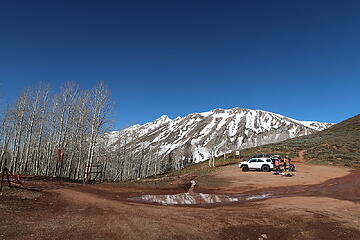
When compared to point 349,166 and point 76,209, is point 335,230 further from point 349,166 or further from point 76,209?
point 349,166

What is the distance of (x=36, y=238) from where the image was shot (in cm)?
639

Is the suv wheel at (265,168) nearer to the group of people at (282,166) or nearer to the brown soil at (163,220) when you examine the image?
the group of people at (282,166)

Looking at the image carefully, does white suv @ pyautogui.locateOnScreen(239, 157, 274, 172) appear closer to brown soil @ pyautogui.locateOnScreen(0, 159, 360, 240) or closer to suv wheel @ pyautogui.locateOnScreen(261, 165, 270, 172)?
suv wheel @ pyautogui.locateOnScreen(261, 165, 270, 172)

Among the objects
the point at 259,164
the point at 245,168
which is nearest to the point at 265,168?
the point at 259,164

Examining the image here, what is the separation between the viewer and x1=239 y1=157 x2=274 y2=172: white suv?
28.6m

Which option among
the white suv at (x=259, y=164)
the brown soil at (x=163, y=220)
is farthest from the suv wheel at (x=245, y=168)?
the brown soil at (x=163, y=220)

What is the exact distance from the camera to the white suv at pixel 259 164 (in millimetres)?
28638

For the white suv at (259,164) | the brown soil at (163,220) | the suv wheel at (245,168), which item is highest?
the white suv at (259,164)

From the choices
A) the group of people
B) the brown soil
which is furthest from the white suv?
the brown soil

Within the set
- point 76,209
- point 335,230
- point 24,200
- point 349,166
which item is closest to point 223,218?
point 335,230

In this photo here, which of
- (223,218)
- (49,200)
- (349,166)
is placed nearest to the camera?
(223,218)

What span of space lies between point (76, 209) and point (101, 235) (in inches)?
154

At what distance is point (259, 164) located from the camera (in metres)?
29.1

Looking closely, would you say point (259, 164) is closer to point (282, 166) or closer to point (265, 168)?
point (265, 168)
